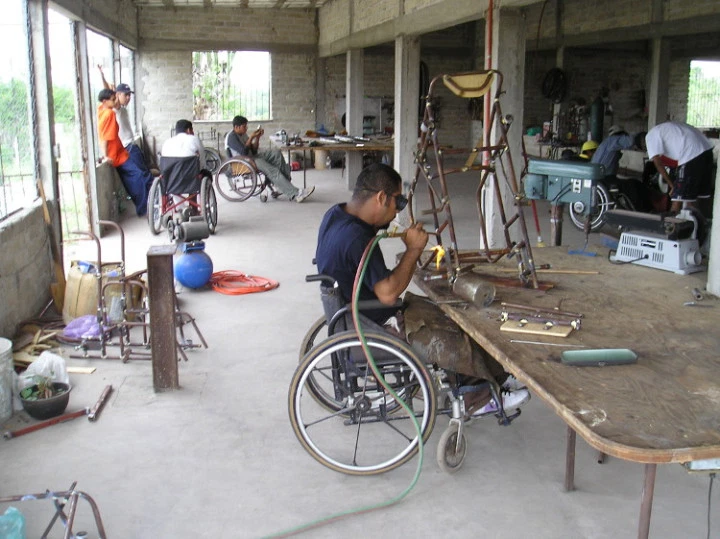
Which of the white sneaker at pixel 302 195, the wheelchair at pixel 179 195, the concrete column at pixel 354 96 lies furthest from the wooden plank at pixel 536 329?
the concrete column at pixel 354 96

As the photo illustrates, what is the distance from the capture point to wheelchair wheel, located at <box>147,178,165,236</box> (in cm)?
848

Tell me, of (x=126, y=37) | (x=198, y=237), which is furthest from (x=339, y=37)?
(x=198, y=237)

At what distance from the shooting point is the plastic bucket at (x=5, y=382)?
3740 millimetres

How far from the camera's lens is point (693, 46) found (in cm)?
1487

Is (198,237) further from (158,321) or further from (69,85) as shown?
(69,85)

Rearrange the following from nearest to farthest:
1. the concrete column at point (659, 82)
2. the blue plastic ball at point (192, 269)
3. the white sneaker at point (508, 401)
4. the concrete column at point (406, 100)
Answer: the white sneaker at point (508, 401) < the blue plastic ball at point (192, 269) < the concrete column at point (406, 100) < the concrete column at point (659, 82)

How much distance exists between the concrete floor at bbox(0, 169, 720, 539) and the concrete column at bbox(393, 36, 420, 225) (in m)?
4.96

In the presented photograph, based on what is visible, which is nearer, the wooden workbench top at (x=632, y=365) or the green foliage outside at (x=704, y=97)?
the wooden workbench top at (x=632, y=365)

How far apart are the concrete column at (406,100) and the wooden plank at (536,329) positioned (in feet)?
20.4

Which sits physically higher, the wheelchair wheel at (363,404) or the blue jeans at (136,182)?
the blue jeans at (136,182)

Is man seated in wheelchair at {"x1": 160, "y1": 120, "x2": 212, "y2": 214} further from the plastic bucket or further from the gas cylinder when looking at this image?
the plastic bucket

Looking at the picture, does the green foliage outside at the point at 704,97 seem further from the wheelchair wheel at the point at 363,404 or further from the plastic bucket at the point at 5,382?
the plastic bucket at the point at 5,382

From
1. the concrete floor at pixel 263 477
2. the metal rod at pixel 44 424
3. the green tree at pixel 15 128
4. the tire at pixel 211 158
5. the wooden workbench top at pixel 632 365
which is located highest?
the green tree at pixel 15 128

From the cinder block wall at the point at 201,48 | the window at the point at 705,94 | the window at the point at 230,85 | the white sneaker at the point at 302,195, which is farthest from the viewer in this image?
the window at the point at 705,94
